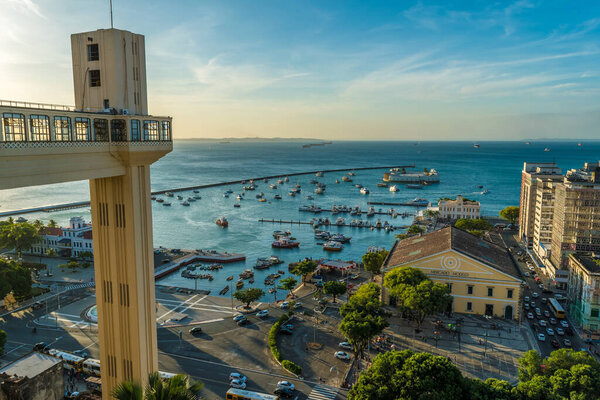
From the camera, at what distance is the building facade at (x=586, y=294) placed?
47969 millimetres

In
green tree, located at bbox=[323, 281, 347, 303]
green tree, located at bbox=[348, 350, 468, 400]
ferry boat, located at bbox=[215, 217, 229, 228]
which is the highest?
green tree, located at bbox=[348, 350, 468, 400]

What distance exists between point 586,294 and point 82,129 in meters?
53.0

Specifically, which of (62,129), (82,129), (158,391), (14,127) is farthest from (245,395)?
(14,127)

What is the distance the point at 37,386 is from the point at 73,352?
34.7 feet

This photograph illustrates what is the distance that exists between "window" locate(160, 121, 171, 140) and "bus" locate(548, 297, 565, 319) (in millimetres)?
49425

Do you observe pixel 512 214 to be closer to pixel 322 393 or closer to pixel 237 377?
pixel 322 393

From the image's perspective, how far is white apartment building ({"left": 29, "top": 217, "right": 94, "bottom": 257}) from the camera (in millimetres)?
81312

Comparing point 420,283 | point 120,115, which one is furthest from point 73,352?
point 420,283

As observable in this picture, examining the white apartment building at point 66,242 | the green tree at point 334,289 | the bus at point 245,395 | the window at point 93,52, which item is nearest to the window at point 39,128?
the window at point 93,52

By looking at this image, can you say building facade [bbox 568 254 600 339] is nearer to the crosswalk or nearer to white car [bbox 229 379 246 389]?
the crosswalk

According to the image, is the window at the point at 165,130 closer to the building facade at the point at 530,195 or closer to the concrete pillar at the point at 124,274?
the concrete pillar at the point at 124,274

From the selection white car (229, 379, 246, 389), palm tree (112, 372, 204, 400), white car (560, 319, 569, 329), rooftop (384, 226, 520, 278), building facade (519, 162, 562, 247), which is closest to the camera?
palm tree (112, 372, 204, 400)

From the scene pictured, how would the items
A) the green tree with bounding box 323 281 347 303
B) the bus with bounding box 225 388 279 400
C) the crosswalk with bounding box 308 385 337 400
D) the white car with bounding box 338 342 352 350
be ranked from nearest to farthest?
the bus with bounding box 225 388 279 400
the crosswalk with bounding box 308 385 337 400
the white car with bounding box 338 342 352 350
the green tree with bounding box 323 281 347 303

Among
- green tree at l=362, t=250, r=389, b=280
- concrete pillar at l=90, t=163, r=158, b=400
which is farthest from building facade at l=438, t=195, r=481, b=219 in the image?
concrete pillar at l=90, t=163, r=158, b=400
